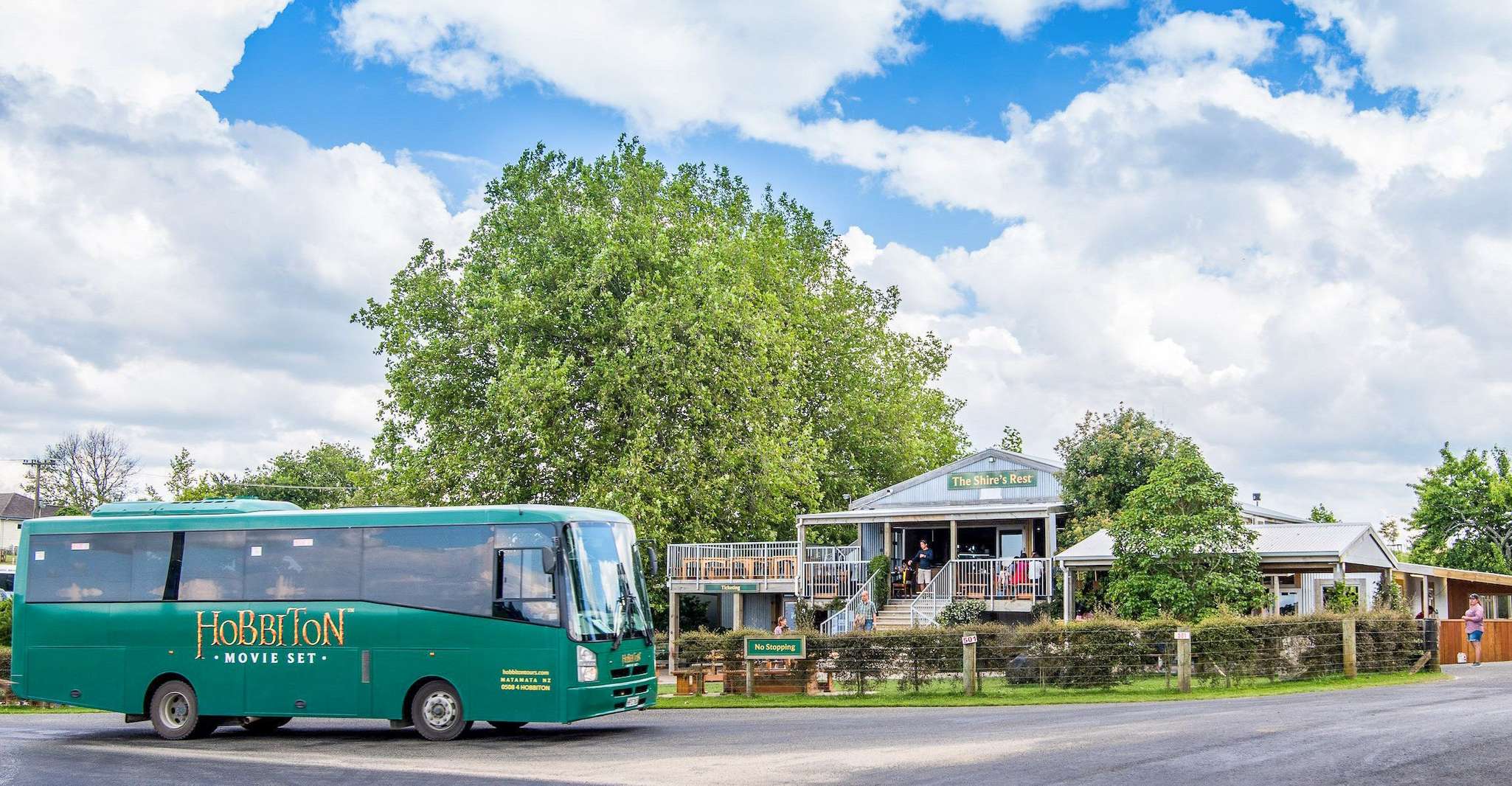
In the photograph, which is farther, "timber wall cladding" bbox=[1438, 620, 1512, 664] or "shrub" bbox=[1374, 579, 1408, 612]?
"timber wall cladding" bbox=[1438, 620, 1512, 664]

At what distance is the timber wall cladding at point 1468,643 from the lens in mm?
31797

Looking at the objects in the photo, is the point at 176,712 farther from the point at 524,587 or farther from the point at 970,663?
the point at 970,663

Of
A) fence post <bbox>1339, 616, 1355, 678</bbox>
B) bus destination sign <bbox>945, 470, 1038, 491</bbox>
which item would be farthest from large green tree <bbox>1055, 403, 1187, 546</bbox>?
fence post <bbox>1339, 616, 1355, 678</bbox>

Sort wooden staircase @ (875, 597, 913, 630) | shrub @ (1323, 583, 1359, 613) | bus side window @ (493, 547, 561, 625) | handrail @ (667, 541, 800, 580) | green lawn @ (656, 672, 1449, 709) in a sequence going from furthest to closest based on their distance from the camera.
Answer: handrail @ (667, 541, 800, 580)
wooden staircase @ (875, 597, 913, 630)
shrub @ (1323, 583, 1359, 613)
green lawn @ (656, 672, 1449, 709)
bus side window @ (493, 547, 561, 625)

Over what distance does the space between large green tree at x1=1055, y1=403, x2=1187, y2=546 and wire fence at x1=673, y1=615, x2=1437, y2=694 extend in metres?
11.8

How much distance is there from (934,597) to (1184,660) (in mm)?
12553

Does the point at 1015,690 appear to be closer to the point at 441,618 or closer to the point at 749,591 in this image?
the point at 441,618

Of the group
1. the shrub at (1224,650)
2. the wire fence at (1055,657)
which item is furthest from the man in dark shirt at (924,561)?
the shrub at (1224,650)

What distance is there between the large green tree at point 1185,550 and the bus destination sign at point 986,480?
1031 cm

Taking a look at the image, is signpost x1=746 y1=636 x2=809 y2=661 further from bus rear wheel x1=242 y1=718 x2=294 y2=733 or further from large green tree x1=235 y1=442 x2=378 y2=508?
large green tree x1=235 y1=442 x2=378 y2=508

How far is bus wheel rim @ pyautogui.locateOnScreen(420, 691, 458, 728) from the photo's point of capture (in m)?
17.8

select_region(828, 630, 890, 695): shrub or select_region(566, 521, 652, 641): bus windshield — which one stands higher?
select_region(566, 521, 652, 641): bus windshield

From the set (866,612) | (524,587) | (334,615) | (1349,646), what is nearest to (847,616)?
(866,612)

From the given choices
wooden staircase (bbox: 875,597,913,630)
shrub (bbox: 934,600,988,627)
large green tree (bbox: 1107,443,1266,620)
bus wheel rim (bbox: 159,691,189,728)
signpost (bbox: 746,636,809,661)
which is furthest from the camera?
wooden staircase (bbox: 875,597,913,630)
